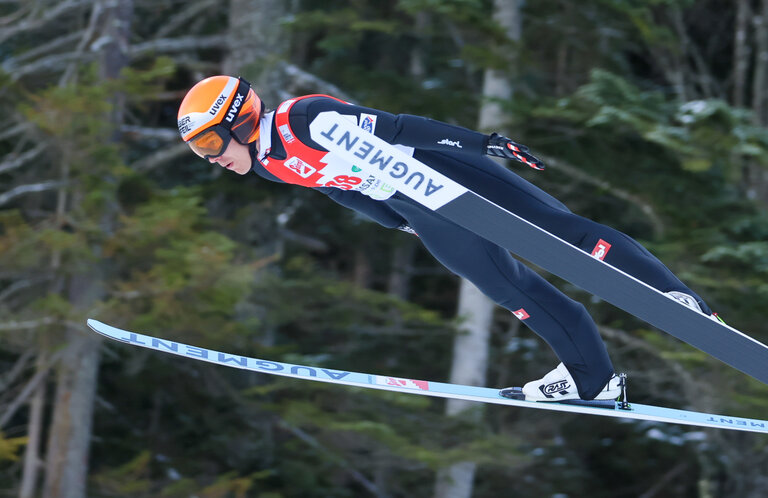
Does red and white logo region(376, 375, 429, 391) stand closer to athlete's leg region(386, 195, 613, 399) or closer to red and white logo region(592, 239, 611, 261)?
athlete's leg region(386, 195, 613, 399)

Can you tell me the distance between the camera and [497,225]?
2.90 m

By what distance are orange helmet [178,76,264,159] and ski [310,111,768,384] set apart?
246 mm

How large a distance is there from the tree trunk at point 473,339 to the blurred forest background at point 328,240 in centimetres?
3

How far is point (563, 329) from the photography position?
3246 mm

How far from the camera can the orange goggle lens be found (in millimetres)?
2977

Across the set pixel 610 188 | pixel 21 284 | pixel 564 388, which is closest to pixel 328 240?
pixel 21 284

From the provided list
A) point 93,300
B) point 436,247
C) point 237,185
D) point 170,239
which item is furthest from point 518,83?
point 436,247

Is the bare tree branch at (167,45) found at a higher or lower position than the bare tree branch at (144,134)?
higher

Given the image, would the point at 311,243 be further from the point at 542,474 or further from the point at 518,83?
the point at 542,474

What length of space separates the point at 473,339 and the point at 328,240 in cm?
387

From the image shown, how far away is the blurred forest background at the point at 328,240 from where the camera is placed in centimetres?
667

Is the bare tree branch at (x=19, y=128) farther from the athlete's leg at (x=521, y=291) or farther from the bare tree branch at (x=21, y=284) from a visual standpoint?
the athlete's leg at (x=521, y=291)

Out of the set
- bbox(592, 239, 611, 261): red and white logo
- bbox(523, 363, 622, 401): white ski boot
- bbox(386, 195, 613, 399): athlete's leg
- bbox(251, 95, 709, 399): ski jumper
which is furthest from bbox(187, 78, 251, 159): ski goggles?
bbox(523, 363, 622, 401): white ski boot

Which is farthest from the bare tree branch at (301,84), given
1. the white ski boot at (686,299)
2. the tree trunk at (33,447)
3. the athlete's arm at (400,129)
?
the white ski boot at (686,299)
